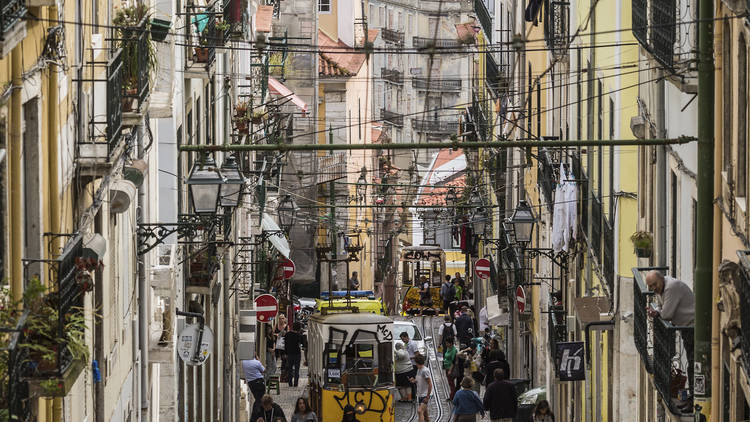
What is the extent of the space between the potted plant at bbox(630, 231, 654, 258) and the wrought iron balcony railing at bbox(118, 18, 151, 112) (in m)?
4.78

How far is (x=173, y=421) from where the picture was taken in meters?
19.7

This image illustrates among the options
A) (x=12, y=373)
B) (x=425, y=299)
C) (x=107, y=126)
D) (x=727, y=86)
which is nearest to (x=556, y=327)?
(x=107, y=126)

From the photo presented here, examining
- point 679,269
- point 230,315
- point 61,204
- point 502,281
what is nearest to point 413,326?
point 502,281

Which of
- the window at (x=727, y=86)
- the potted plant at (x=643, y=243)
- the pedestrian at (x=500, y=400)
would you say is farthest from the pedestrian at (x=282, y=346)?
the window at (x=727, y=86)

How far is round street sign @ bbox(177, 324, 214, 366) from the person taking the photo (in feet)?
65.7

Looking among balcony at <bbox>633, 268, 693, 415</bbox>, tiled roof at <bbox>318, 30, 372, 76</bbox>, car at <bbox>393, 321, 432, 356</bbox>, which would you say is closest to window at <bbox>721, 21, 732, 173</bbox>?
balcony at <bbox>633, 268, 693, 415</bbox>

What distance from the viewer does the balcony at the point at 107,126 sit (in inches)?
493

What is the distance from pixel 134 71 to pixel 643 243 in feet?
16.4

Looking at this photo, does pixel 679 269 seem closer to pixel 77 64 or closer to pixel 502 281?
pixel 77 64

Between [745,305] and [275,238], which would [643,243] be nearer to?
[745,305]

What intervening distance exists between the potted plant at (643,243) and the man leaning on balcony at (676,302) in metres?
2.93

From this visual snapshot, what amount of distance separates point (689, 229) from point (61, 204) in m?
5.17

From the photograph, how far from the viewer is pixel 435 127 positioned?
285 feet

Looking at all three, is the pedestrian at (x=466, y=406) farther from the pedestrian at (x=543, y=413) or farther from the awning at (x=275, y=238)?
the awning at (x=275, y=238)
